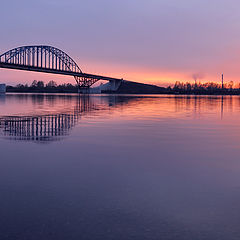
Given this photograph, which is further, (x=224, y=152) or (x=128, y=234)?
(x=224, y=152)

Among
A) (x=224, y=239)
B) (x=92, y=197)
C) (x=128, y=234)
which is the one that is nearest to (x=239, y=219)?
(x=224, y=239)

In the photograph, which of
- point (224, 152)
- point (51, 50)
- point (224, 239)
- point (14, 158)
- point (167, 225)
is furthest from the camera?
point (51, 50)

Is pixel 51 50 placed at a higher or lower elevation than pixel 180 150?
higher

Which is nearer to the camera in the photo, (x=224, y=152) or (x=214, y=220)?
(x=214, y=220)

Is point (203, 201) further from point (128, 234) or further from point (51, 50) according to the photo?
point (51, 50)

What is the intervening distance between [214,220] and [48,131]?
9.91 meters

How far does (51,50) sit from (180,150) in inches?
4667

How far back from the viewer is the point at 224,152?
9109 millimetres

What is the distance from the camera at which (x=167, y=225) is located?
13.4ft

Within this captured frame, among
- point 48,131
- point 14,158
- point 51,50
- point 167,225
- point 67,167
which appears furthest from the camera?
point 51,50

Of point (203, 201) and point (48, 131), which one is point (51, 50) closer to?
point (48, 131)

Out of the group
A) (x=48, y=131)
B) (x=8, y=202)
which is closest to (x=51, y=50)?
(x=48, y=131)

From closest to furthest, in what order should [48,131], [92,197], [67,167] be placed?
[92,197], [67,167], [48,131]

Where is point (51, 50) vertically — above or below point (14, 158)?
above
